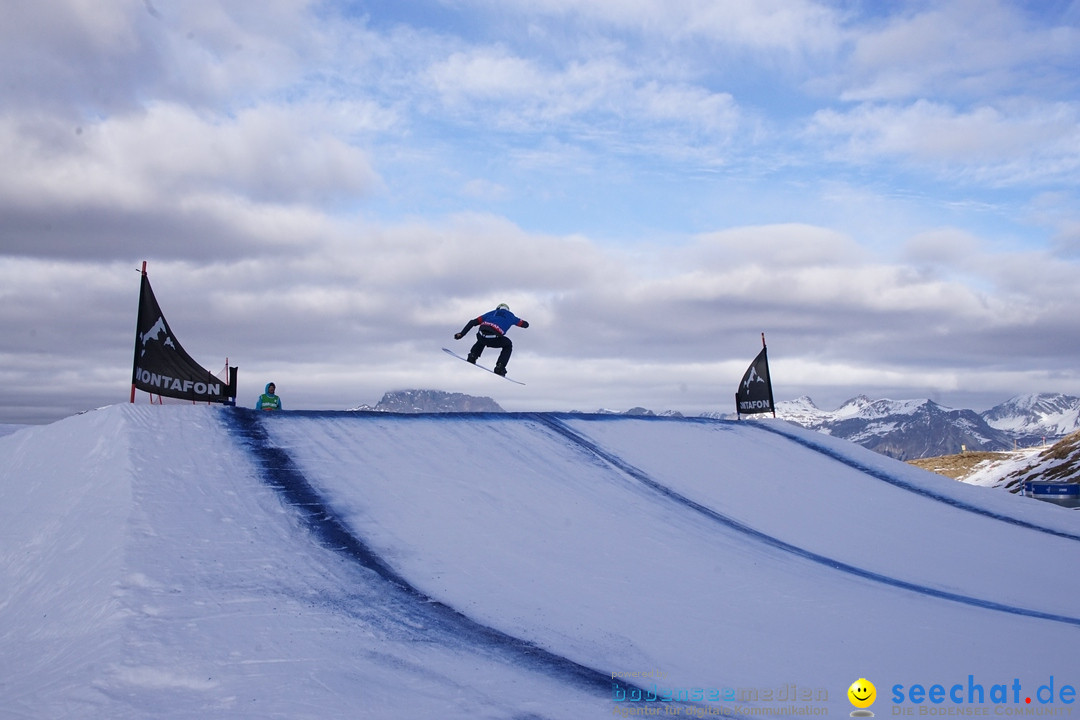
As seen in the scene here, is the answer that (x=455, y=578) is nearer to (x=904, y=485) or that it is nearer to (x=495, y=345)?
(x=495, y=345)

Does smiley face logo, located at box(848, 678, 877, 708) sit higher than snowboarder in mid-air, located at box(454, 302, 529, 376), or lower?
lower

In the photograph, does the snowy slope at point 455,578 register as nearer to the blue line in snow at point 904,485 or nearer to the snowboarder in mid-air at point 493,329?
the blue line in snow at point 904,485

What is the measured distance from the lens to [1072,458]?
148ft

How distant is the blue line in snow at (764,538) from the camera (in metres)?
8.89

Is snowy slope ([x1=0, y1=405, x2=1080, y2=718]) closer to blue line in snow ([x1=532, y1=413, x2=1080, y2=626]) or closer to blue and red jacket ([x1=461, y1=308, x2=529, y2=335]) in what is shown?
blue line in snow ([x1=532, y1=413, x2=1080, y2=626])

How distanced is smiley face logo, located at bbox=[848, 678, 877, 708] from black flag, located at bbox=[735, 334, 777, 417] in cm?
1388

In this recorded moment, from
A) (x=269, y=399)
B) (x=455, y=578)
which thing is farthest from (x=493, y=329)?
(x=455, y=578)

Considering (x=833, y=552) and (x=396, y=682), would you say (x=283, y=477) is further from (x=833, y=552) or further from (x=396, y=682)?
(x=833, y=552)

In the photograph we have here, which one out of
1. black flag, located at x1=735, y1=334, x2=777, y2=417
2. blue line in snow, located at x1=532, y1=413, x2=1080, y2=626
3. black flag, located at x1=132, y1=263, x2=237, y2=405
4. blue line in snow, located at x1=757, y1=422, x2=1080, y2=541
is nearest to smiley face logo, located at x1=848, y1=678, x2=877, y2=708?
blue line in snow, located at x1=532, y1=413, x2=1080, y2=626

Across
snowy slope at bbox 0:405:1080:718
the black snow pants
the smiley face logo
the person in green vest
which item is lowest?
the smiley face logo

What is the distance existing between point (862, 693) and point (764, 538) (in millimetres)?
4785

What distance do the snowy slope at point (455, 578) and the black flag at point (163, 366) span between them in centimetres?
186

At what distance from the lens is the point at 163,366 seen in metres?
13.1

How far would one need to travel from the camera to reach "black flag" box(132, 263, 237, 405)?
1261 centimetres
